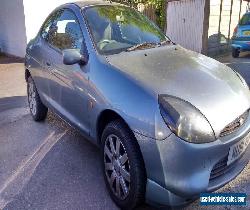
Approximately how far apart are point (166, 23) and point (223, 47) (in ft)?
7.93

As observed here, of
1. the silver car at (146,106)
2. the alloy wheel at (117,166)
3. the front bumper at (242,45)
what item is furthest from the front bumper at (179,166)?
the front bumper at (242,45)

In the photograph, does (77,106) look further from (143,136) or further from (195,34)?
(195,34)

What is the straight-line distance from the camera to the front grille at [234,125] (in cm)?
263

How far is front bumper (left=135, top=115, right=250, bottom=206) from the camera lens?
2471mm

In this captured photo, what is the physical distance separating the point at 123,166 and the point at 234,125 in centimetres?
100

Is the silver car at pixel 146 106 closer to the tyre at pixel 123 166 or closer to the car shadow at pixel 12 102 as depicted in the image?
the tyre at pixel 123 166

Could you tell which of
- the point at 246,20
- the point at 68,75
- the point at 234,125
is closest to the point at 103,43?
the point at 68,75

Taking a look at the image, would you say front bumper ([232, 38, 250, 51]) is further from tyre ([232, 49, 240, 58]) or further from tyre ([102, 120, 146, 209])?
tyre ([102, 120, 146, 209])


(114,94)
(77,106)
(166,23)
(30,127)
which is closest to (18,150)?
(30,127)

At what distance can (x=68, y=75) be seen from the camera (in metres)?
3.73

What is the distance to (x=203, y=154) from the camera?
2490 mm

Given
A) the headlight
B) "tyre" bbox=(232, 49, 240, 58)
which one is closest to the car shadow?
the headlight

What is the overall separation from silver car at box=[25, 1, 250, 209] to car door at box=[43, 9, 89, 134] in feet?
0.04

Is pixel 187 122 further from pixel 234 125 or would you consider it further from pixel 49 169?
pixel 49 169
